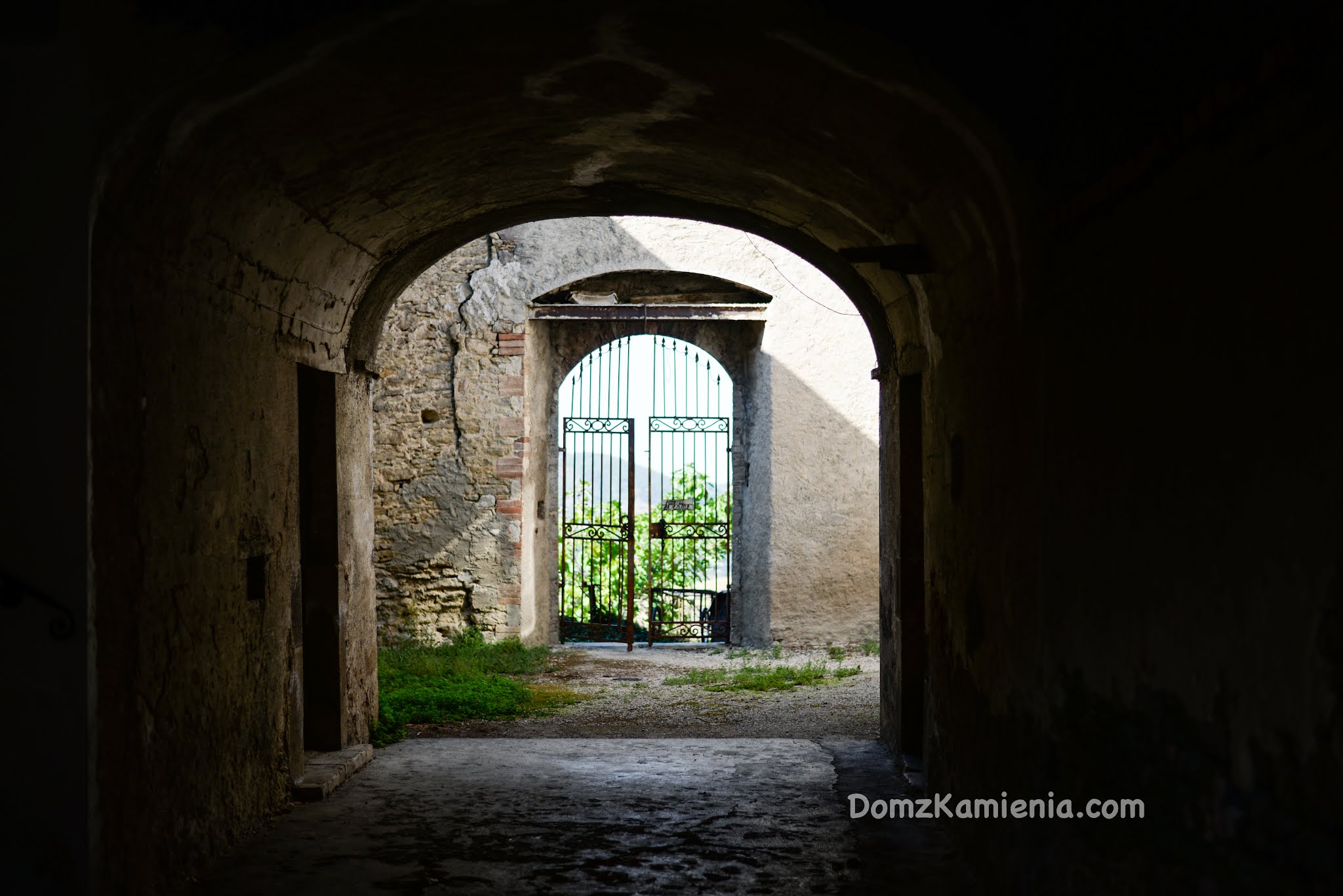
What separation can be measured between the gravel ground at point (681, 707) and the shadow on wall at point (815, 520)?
1.52 ft

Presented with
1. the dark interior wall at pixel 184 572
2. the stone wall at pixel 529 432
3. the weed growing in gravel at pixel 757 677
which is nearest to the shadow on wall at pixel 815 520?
the stone wall at pixel 529 432

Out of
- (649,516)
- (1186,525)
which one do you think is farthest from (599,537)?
(1186,525)

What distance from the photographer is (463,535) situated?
11.3 metres

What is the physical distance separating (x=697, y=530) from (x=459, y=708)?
5519 mm

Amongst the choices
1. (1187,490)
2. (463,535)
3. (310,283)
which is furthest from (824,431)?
(1187,490)

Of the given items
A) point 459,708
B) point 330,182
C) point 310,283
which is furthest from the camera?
point 459,708

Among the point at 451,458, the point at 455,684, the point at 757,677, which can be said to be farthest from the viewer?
the point at 451,458

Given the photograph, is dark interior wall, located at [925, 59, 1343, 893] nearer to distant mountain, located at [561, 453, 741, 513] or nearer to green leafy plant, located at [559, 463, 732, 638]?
distant mountain, located at [561, 453, 741, 513]

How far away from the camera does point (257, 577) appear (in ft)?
15.7

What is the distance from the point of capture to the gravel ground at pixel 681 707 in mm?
7293

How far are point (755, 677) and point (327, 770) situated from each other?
4.88m

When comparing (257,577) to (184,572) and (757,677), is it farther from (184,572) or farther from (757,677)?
(757,677)

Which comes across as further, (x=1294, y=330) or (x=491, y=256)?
(x=491, y=256)

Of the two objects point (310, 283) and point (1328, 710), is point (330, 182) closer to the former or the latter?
point (310, 283)
